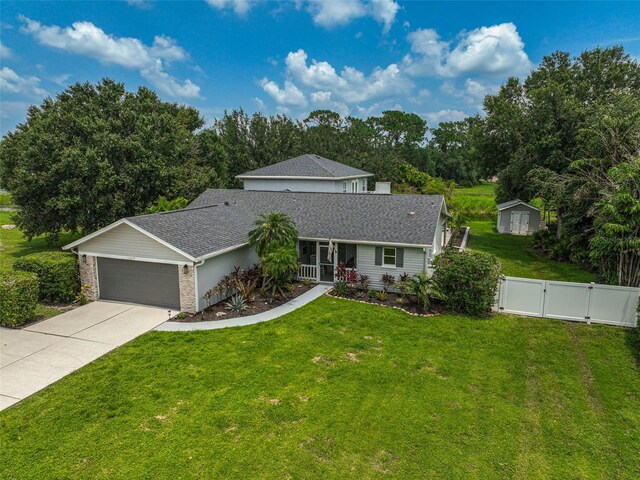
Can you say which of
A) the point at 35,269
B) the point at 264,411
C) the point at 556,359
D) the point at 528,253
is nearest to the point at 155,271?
the point at 35,269

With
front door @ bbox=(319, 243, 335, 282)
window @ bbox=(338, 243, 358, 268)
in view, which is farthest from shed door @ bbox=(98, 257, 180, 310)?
window @ bbox=(338, 243, 358, 268)

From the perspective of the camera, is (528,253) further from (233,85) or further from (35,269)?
(35,269)

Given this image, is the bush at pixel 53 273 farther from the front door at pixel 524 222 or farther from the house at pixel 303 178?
the front door at pixel 524 222

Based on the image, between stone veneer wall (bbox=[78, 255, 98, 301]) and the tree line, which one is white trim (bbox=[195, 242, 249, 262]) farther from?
the tree line

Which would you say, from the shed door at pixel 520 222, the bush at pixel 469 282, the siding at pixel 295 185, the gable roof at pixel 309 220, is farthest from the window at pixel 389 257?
the shed door at pixel 520 222

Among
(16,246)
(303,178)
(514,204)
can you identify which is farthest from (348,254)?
(16,246)

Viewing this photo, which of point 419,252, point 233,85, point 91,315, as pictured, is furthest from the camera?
point 233,85

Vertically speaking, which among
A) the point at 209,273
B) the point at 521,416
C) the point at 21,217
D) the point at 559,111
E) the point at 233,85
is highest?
the point at 233,85

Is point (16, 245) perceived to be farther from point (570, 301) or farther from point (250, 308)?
point (570, 301)
